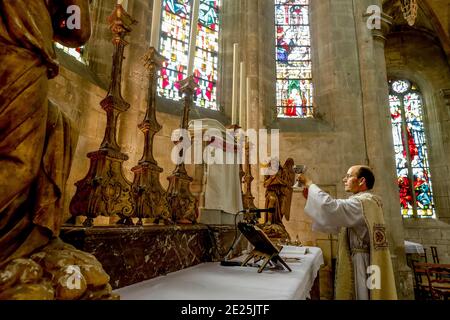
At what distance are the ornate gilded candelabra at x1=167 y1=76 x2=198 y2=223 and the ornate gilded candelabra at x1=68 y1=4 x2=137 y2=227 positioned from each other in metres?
0.41

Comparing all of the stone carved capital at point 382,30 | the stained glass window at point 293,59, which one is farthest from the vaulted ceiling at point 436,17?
the stained glass window at point 293,59

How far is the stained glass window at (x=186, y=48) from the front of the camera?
20.3 ft

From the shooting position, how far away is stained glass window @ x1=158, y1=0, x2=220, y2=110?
6.20 m

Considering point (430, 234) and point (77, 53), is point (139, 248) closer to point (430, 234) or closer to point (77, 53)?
point (77, 53)

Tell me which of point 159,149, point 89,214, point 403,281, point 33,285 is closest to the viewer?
point 33,285

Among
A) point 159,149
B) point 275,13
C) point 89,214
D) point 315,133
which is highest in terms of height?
point 275,13

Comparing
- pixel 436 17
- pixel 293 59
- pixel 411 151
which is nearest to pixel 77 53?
pixel 293 59

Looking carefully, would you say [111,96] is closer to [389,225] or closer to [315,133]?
[315,133]

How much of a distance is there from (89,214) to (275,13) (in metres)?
8.51

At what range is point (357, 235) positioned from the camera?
8.48 ft

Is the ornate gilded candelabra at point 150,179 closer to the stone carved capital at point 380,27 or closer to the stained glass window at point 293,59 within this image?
the stained glass window at point 293,59

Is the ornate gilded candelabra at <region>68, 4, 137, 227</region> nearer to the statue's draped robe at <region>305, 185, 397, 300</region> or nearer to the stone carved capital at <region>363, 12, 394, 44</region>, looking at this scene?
the statue's draped robe at <region>305, 185, 397, 300</region>
